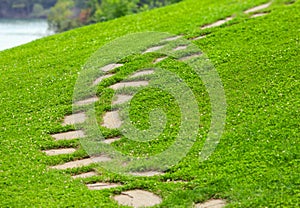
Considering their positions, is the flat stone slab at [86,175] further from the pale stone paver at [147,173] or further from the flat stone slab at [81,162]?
the pale stone paver at [147,173]

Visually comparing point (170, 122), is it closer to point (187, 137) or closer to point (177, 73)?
point (187, 137)

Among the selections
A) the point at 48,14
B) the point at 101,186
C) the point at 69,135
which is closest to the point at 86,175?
the point at 101,186

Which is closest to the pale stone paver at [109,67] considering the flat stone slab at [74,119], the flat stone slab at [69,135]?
the flat stone slab at [74,119]

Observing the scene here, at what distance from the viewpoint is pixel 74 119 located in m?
11.6

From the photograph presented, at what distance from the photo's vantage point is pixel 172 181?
9.02 meters

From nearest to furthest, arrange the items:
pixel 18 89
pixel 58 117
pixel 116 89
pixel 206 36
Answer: pixel 58 117 < pixel 116 89 < pixel 18 89 < pixel 206 36

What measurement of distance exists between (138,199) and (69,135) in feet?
9.59

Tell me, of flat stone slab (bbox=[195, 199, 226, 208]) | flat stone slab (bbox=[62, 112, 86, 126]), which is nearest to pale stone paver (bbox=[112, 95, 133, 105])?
flat stone slab (bbox=[62, 112, 86, 126])

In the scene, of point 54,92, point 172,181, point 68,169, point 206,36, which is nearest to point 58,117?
point 54,92

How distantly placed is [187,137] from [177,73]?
10.3 ft

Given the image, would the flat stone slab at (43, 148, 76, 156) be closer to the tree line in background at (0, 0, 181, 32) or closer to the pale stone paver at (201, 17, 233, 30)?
the pale stone paver at (201, 17, 233, 30)

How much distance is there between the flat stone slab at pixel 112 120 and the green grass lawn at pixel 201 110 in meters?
0.32

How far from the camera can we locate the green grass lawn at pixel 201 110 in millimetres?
8617

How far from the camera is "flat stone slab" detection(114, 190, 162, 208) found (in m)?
8.40
